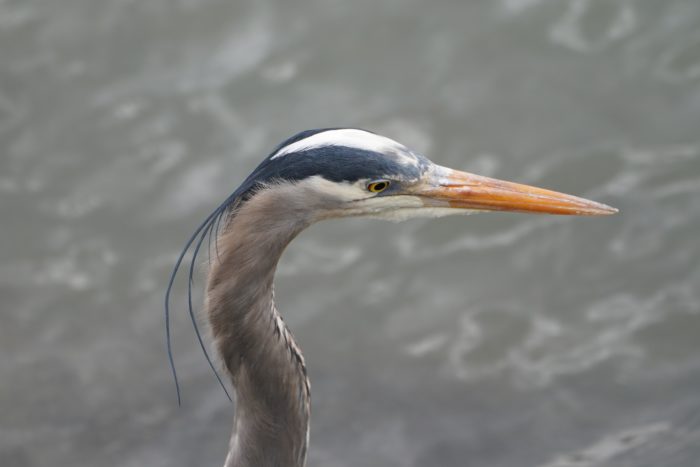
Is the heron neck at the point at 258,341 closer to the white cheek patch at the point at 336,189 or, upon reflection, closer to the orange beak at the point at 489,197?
the white cheek patch at the point at 336,189

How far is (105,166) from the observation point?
645cm

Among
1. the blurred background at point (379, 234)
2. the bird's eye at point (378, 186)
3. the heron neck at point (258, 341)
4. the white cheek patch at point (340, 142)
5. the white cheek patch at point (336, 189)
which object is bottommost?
the heron neck at point (258, 341)

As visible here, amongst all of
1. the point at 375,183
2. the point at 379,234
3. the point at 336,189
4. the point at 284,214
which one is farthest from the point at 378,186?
the point at 379,234

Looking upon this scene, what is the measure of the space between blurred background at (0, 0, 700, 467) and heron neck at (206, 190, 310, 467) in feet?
4.89

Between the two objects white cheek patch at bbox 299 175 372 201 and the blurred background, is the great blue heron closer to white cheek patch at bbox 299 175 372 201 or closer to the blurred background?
white cheek patch at bbox 299 175 372 201

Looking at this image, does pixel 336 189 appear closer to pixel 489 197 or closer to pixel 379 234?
pixel 489 197

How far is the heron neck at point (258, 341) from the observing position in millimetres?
3184

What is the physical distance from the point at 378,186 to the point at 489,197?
397mm

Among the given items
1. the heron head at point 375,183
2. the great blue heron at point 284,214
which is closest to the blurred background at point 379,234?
the great blue heron at point 284,214

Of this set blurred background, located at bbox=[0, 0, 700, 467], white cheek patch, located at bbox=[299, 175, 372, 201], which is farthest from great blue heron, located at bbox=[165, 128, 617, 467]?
blurred background, located at bbox=[0, 0, 700, 467]

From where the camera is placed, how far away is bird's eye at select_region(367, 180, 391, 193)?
3195mm

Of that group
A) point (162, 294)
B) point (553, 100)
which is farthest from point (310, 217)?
point (553, 100)

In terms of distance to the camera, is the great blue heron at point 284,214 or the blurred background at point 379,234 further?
the blurred background at point 379,234

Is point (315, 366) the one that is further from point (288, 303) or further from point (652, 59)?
point (652, 59)
